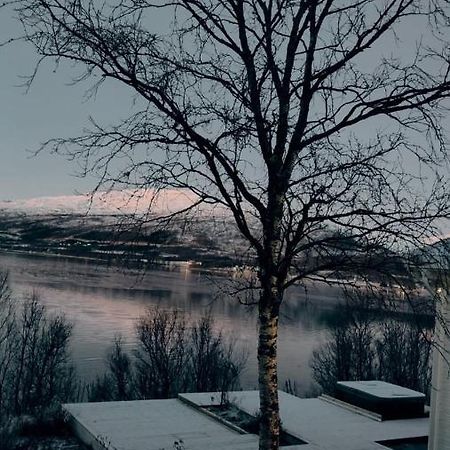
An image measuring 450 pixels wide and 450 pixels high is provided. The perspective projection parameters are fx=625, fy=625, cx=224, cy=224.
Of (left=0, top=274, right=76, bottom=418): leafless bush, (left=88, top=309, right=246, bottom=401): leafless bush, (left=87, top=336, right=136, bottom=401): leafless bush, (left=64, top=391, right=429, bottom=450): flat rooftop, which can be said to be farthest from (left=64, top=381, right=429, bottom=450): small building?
(left=0, top=274, right=76, bottom=418): leafless bush

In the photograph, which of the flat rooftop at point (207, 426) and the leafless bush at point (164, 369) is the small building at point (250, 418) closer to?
the flat rooftop at point (207, 426)

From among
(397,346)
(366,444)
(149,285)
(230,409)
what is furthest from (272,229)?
(149,285)

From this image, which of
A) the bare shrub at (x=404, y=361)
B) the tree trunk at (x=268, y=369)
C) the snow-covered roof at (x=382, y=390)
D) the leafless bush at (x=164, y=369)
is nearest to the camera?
the tree trunk at (x=268, y=369)

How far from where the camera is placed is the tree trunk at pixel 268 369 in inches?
223

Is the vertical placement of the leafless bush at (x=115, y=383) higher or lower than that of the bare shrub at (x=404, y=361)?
lower

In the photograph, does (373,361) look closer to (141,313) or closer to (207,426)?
(141,313)

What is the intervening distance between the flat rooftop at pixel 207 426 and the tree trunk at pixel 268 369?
127 inches

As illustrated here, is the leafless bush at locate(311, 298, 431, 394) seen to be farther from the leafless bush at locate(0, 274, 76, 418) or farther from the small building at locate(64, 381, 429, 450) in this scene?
the small building at locate(64, 381, 429, 450)

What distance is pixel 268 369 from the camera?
5691 millimetres

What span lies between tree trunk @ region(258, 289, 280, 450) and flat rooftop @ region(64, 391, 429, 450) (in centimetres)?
322

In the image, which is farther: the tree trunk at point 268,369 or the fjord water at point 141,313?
the fjord water at point 141,313

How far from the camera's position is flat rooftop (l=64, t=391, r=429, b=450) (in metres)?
8.85

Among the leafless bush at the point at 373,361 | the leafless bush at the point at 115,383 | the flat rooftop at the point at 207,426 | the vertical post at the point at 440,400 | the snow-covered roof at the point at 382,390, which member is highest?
the vertical post at the point at 440,400

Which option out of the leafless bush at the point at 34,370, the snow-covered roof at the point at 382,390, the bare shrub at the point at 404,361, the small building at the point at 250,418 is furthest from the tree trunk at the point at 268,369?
the bare shrub at the point at 404,361
